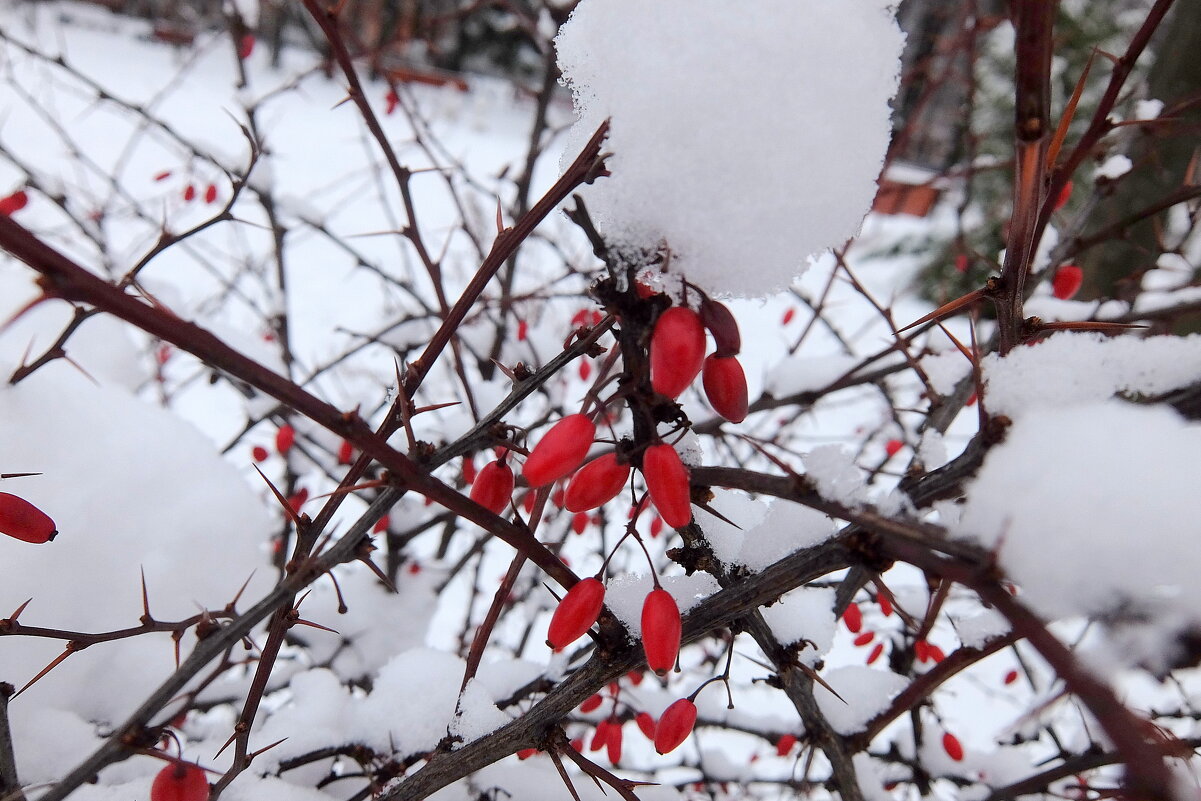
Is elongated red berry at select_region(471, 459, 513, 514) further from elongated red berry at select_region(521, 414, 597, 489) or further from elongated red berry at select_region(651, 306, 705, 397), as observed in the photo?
elongated red berry at select_region(651, 306, 705, 397)

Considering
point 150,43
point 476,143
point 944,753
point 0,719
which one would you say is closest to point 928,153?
point 476,143

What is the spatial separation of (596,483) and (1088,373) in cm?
42

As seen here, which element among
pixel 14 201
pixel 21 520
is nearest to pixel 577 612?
pixel 21 520

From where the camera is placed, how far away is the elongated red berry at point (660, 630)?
0.59 meters

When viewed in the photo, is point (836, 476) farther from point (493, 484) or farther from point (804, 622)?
point (804, 622)

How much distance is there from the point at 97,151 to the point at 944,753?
8874 millimetres

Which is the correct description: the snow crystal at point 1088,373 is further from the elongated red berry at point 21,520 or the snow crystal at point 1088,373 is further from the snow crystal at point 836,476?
the elongated red berry at point 21,520

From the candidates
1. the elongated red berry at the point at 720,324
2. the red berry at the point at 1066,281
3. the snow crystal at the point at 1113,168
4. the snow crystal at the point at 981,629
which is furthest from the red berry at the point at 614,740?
the snow crystal at the point at 1113,168

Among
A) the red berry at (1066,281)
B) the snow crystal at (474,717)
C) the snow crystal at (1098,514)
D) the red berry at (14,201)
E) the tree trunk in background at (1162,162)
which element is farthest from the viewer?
the tree trunk in background at (1162,162)

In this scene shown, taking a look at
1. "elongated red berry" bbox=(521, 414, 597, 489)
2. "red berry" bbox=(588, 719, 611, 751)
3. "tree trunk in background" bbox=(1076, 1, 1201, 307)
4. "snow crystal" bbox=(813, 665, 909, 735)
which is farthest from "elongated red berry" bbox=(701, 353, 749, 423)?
"tree trunk in background" bbox=(1076, 1, 1201, 307)

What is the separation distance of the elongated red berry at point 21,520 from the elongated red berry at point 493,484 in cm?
40

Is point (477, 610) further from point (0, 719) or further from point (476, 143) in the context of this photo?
point (476, 143)

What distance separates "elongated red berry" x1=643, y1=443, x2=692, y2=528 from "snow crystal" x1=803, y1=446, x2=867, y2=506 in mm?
94

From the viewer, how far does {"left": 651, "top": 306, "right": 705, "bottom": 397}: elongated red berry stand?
0.49 metres
